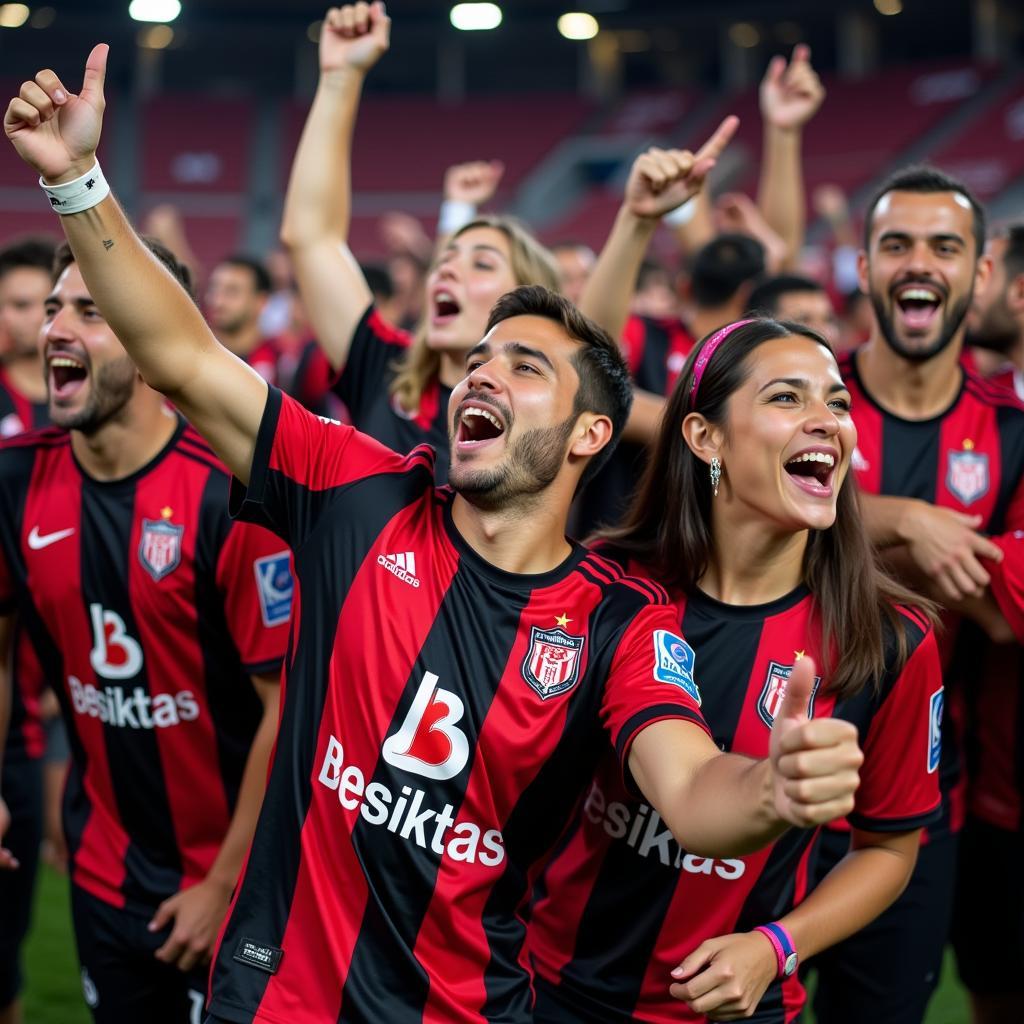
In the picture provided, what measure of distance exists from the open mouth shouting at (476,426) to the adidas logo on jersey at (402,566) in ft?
0.82

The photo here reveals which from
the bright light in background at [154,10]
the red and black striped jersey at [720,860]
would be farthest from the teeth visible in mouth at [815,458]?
the bright light in background at [154,10]

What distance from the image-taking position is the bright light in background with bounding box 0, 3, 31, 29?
88.7 ft

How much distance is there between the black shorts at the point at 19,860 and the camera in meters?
4.08

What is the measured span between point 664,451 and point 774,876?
989mm

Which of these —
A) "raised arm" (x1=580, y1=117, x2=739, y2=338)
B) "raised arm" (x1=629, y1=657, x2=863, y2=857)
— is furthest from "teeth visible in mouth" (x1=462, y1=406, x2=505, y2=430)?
"raised arm" (x1=580, y1=117, x2=739, y2=338)

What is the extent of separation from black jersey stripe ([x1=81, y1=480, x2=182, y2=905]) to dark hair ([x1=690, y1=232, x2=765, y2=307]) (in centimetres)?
303

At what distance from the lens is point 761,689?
2.79m

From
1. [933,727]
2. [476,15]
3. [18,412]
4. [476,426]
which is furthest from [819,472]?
[476,15]

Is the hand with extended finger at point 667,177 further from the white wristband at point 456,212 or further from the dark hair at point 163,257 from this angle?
the white wristband at point 456,212

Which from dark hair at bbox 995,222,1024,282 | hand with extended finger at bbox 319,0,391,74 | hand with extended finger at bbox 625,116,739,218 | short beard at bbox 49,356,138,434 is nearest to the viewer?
short beard at bbox 49,356,138,434

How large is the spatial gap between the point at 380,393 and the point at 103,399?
115 cm

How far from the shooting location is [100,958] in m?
3.39

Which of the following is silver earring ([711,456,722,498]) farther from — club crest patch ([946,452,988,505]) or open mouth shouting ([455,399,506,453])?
club crest patch ([946,452,988,505])

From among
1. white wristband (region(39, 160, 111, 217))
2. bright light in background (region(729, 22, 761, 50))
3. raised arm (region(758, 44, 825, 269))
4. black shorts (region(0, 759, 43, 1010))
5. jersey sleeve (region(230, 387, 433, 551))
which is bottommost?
black shorts (region(0, 759, 43, 1010))
